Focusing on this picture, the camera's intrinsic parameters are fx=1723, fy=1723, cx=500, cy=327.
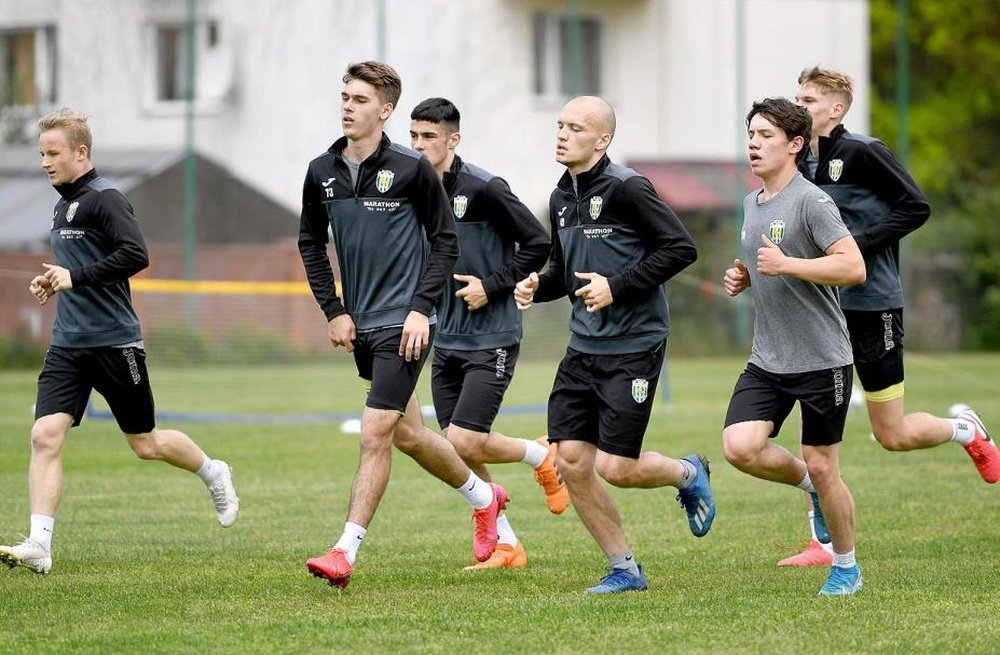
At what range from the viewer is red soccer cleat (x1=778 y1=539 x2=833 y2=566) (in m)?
8.59

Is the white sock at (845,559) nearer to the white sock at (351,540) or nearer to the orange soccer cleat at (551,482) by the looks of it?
the white sock at (351,540)

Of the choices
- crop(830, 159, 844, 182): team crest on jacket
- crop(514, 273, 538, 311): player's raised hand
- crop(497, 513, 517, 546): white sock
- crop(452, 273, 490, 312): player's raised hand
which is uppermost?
crop(830, 159, 844, 182): team crest on jacket

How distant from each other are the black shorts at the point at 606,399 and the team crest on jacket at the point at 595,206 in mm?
627

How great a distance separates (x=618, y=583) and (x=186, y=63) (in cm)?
2235

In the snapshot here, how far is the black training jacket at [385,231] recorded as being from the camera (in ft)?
26.2

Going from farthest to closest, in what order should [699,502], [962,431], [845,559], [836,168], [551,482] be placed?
[962,431]
[551,482]
[836,168]
[699,502]
[845,559]

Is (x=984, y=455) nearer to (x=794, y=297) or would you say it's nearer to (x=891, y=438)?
(x=891, y=438)

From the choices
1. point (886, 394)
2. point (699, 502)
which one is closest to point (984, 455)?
point (886, 394)

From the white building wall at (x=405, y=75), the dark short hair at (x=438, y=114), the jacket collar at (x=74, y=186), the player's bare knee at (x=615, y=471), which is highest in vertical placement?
the white building wall at (x=405, y=75)

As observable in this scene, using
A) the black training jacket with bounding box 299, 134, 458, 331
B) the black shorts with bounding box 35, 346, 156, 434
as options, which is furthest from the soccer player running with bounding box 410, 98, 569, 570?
the black shorts with bounding box 35, 346, 156, 434

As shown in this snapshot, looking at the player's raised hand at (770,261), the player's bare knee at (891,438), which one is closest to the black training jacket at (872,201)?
the player's bare knee at (891,438)

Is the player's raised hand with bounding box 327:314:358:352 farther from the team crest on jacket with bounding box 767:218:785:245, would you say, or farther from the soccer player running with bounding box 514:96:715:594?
the team crest on jacket with bounding box 767:218:785:245

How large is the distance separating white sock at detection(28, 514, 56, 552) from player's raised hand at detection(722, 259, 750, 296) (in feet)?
11.2

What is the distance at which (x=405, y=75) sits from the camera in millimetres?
27906
